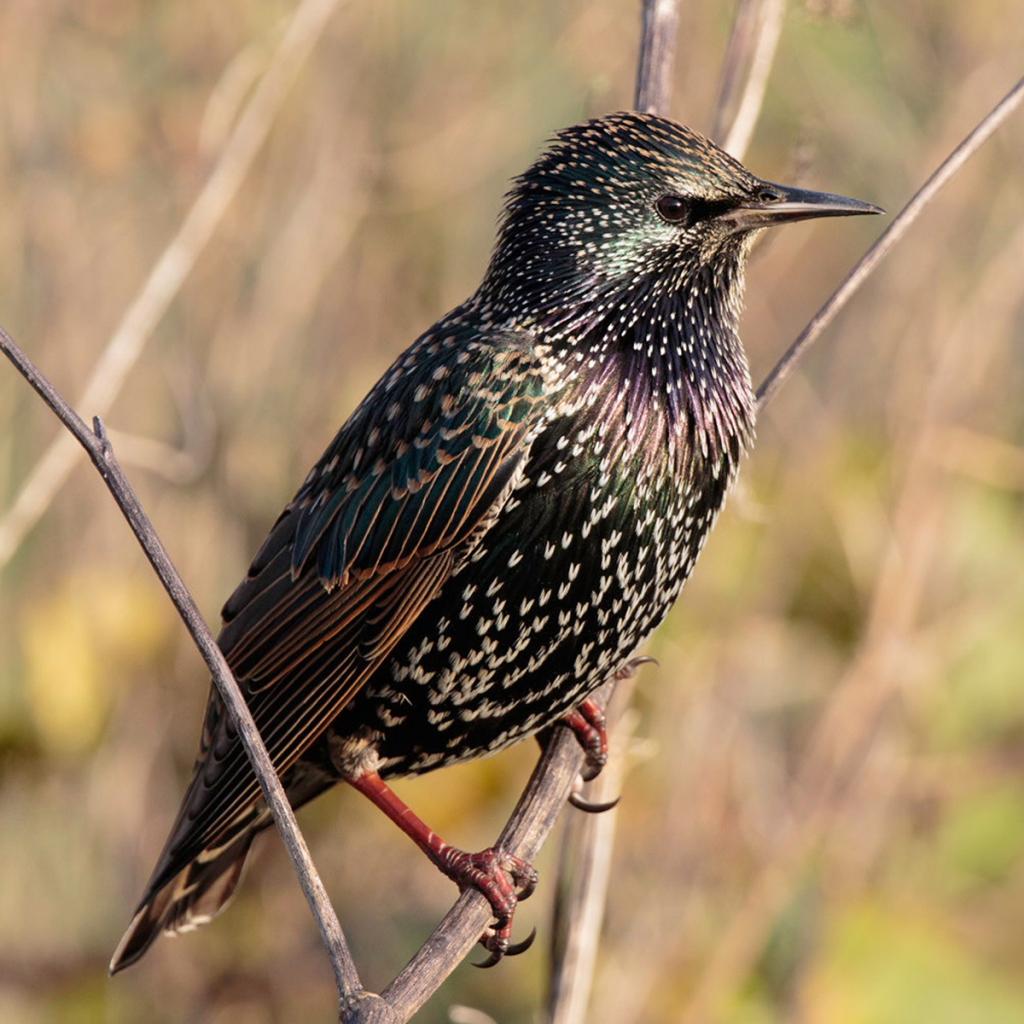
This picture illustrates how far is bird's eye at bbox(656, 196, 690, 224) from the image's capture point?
2.40 meters

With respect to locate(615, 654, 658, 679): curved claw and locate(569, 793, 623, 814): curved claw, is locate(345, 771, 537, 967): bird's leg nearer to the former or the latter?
locate(569, 793, 623, 814): curved claw

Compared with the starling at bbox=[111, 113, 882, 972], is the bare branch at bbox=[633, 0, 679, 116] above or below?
above

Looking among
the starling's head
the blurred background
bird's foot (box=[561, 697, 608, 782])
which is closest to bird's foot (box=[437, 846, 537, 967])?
bird's foot (box=[561, 697, 608, 782])

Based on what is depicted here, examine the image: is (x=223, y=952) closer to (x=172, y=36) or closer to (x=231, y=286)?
(x=231, y=286)

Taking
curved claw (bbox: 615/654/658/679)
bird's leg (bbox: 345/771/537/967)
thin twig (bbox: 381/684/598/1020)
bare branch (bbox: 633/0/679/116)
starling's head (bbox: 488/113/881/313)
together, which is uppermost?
bare branch (bbox: 633/0/679/116)

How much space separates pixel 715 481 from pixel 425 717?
660 mm

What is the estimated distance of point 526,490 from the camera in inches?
92.7

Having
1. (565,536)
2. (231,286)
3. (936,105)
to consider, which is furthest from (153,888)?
(936,105)

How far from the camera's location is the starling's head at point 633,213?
2.36m

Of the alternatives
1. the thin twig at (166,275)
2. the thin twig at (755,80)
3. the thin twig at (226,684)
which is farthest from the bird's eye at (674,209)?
the thin twig at (166,275)

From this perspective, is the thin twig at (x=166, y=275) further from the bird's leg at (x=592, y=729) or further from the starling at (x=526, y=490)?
the bird's leg at (x=592, y=729)

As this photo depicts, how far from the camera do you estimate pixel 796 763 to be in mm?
4469

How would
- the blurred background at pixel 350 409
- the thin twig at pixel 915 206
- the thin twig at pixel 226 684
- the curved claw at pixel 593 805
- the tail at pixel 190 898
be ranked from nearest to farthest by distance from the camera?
the thin twig at pixel 226 684, the thin twig at pixel 915 206, the curved claw at pixel 593 805, the tail at pixel 190 898, the blurred background at pixel 350 409

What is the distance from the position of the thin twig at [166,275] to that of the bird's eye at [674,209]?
1.19 metres
